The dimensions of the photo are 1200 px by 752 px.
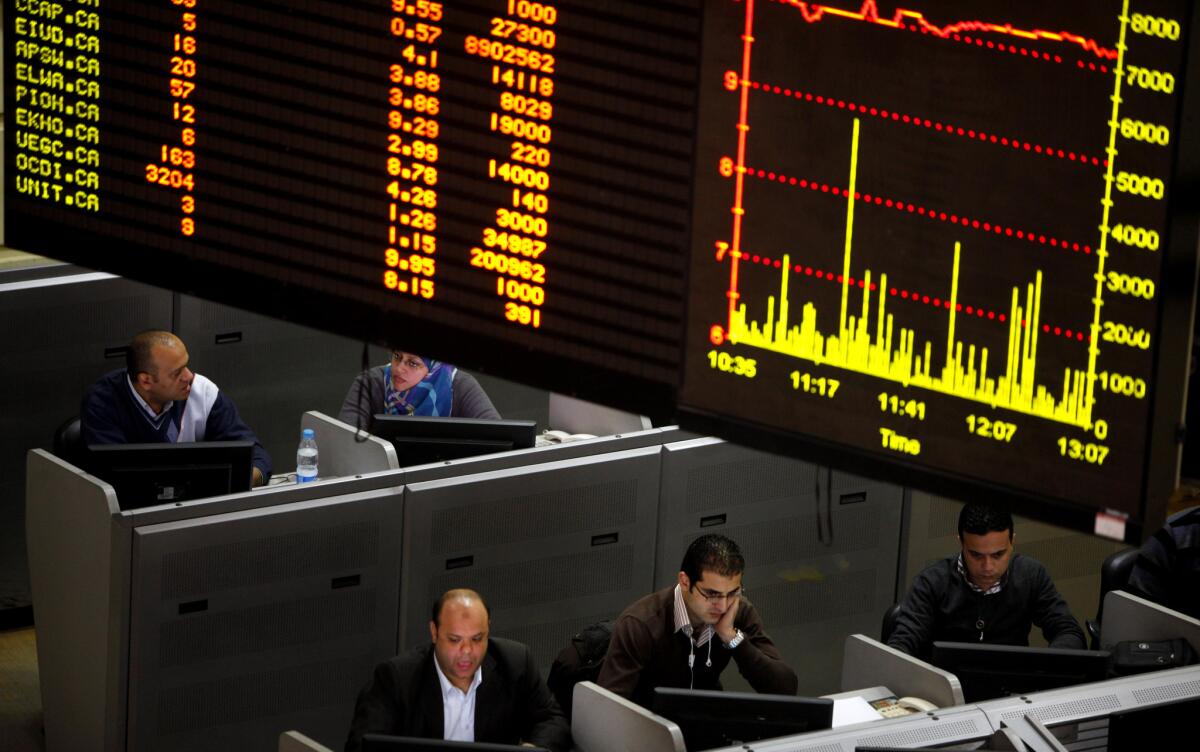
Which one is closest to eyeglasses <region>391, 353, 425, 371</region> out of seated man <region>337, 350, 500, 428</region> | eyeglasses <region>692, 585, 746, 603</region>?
seated man <region>337, 350, 500, 428</region>

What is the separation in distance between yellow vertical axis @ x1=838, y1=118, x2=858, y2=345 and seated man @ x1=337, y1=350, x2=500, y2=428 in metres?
4.71

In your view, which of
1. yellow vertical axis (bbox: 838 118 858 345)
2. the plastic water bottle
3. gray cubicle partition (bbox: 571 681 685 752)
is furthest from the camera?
the plastic water bottle

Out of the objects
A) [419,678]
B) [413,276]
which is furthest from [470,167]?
A: [419,678]

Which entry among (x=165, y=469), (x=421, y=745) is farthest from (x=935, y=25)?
(x=165, y=469)

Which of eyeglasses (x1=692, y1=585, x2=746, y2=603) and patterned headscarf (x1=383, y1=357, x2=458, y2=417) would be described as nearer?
eyeglasses (x1=692, y1=585, x2=746, y2=603)

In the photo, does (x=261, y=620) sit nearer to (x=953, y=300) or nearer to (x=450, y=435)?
(x=450, y=435)

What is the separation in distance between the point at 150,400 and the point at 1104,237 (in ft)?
16.3

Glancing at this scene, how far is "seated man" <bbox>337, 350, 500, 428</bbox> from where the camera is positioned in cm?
737

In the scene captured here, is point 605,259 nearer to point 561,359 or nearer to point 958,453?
point 561,359

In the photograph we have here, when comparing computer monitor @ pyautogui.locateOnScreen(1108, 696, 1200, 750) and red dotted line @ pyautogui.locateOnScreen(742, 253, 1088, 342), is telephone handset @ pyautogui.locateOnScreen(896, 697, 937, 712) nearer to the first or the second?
computer monitor @ pyautogui.locateOnScreen(1108, 696, 1200, 750)

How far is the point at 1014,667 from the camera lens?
5414 mm

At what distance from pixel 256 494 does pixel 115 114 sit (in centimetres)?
274

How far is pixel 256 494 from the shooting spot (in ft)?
19.7

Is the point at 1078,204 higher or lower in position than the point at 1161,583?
higher
